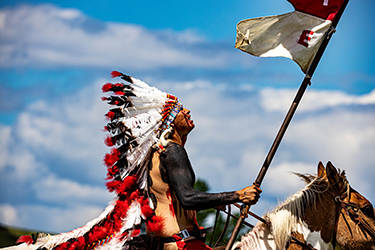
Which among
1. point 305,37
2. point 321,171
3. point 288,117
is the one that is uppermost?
point 305,37

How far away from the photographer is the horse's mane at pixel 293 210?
422cm

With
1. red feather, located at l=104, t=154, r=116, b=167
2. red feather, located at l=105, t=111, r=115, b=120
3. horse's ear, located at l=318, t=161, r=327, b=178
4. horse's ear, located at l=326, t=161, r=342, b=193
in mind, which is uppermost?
red feather, located at l=105, t=111, r=115, b=120

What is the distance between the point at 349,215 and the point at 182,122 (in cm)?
215

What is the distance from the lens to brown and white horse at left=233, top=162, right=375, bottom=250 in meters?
4.24

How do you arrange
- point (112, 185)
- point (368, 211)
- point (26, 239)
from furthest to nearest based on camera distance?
point (368, 211), point (112, 185), point (26, 239)

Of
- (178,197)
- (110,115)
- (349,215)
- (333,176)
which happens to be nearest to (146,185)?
(178,197)

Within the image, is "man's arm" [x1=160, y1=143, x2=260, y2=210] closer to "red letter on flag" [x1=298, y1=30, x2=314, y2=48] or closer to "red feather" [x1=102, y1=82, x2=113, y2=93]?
"red feather" [x1=102, y1=82, x2=113, y2=93]

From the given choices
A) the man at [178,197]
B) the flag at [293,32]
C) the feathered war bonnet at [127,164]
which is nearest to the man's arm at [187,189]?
the man at [178,197]

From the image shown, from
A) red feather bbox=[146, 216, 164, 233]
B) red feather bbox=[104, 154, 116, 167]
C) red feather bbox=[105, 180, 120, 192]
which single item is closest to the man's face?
red feather bbox=[104, 154, 116, 167]

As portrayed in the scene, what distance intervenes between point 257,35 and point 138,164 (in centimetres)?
208

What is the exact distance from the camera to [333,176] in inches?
173

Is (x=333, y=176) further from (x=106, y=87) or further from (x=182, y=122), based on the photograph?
(x=106, y=87)

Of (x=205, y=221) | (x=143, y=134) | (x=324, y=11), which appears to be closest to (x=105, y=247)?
(x=143, y=134)

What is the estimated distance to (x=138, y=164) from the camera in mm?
4180
